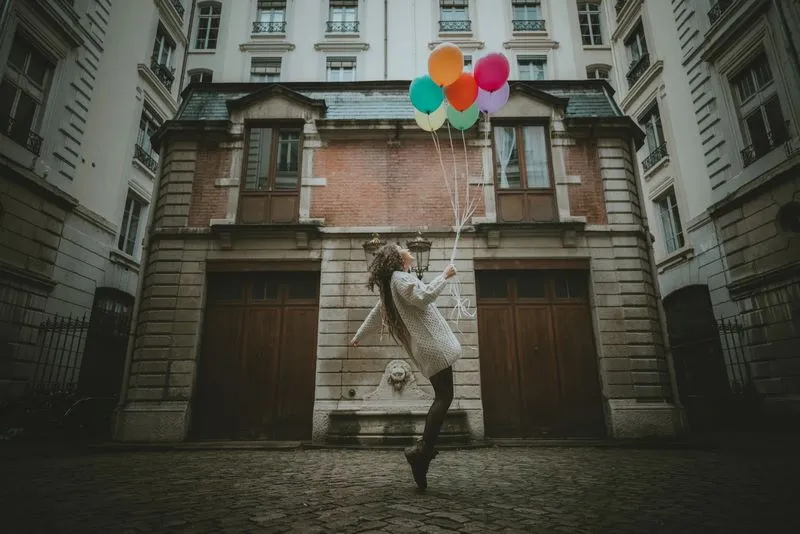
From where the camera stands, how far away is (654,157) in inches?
552

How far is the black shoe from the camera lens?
3324 millimetres

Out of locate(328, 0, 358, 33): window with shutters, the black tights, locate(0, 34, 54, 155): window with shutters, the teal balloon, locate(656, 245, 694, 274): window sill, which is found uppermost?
locate(328, 0, 358, 33): window with shutters

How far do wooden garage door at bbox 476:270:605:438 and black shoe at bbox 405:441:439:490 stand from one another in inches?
192

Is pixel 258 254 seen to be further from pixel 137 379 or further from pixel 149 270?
pixel 137 379

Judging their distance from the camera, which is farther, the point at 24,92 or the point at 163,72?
the point at 163,72

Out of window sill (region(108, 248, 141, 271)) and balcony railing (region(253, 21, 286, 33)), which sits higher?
balcony railing (region(253, 21, 286, 33))

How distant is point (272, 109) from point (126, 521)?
872 centimetres

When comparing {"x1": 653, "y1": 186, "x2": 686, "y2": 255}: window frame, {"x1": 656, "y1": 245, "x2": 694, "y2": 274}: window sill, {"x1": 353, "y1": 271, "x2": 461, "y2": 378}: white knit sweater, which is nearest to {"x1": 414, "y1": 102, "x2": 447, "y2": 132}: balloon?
{"x1": 353, "y1": 271, "x2": 461, "y2": 378}: white knit sweater

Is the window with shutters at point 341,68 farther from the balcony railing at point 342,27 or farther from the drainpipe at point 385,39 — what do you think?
the drainpipe at point 385,39

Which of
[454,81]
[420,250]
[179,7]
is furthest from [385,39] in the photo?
[420,250]

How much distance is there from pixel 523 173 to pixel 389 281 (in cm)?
640

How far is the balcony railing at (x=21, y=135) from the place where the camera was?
28.8 ft

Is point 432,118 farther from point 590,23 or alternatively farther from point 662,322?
point 590,23

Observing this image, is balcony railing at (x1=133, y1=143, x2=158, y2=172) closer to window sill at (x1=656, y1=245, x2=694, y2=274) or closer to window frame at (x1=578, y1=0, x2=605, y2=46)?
window sill at (x1=656, y1=245, x2=694, y2=274)
